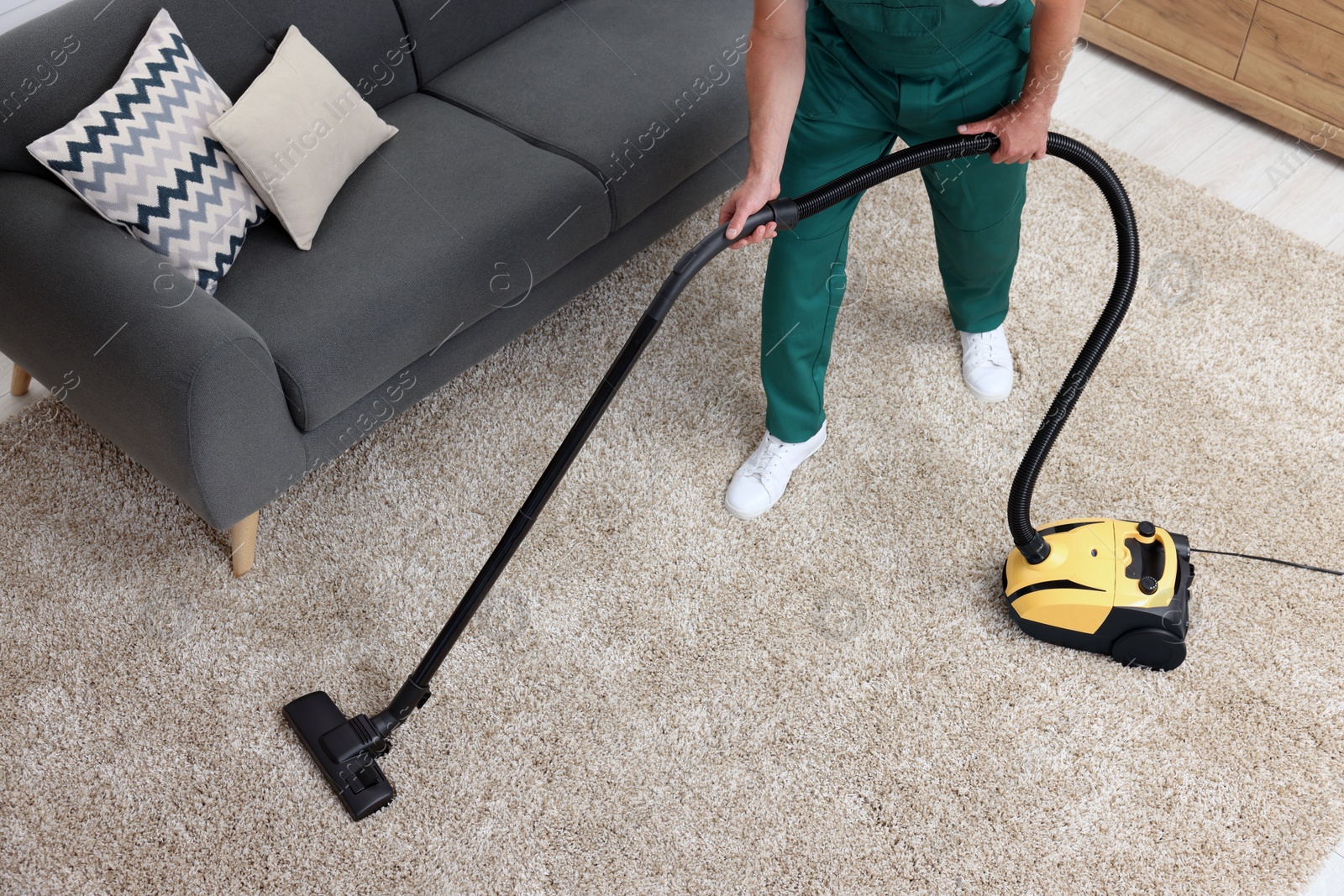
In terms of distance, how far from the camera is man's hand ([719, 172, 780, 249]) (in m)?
1.42

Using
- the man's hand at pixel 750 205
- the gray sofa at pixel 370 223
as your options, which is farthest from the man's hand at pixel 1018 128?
the gray sofa at pixel 370 223

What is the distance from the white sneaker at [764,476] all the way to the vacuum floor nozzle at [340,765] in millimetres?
746

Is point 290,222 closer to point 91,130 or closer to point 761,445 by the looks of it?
point 91,130

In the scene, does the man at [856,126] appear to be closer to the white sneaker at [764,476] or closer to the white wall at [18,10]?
the white sneaker at [764,476]

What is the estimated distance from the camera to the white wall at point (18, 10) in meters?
2.20

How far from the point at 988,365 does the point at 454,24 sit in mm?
1275

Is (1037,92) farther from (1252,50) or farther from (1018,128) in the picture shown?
(1252,50)

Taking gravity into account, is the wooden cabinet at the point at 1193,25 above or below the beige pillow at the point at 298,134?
below

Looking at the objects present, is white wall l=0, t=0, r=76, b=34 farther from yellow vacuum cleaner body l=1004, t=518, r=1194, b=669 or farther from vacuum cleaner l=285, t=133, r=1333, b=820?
yellow vacuum cleaner body l=1004, t=518, r=1194, b=669

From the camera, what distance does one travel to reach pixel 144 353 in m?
1.57

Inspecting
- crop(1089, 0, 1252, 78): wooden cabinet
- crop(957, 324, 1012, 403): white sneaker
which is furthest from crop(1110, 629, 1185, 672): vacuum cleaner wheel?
crop(1089, 0, 1252, 78): wooden cabinet

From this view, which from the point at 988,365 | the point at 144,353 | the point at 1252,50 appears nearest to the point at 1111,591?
the point at 988,365

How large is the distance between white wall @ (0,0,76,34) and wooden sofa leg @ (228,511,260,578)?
46.6 inches

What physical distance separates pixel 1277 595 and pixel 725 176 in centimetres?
128
